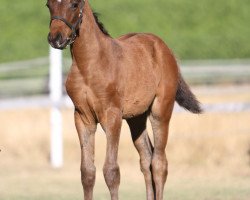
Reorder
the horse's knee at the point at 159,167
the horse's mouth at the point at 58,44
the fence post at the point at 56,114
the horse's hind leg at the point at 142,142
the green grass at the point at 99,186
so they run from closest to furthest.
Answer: the horse's mouth at the point at 58,44, the horse's knee at the point at 159,167, the horse's hind leg at the point at 142,142, the green grass at the point at 99,186, the fence post at the point at 56,114

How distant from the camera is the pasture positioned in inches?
465

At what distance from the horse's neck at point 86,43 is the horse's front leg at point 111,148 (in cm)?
54

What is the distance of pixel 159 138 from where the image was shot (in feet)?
31.6

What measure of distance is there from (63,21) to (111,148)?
1.28m

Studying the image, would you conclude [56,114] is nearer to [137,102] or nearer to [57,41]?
[137,102]

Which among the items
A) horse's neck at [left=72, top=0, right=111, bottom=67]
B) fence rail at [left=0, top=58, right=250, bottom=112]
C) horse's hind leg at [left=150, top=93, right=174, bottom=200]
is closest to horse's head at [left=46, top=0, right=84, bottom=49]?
horse's neck at [left=72, top=0, right=111, bottom=67]

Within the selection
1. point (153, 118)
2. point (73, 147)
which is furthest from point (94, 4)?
point (153, 118)

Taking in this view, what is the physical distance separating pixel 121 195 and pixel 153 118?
2140 millimetres

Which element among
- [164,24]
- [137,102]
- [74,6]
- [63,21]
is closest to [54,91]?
[137,102]

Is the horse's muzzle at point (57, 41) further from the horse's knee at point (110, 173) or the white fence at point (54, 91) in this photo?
the white fence at point (54, 91)

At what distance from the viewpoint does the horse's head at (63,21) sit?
808 cm

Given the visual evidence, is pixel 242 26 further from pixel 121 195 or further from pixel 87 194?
pixel 87 194

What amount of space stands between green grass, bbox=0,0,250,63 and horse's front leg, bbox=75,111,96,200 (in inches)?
898

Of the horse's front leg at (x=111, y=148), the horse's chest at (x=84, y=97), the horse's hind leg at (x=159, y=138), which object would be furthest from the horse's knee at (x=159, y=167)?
the horse's chest at (x=84, y=97)
